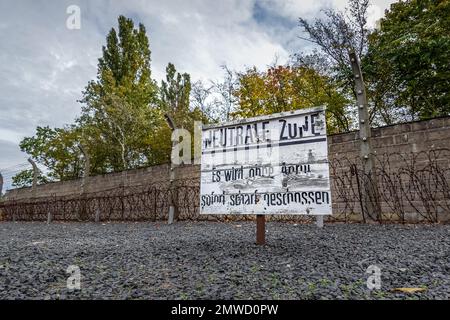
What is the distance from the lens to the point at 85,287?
178 cm

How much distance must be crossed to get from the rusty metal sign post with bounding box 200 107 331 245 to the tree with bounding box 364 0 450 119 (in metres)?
7.69

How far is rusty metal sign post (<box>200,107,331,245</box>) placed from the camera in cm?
271

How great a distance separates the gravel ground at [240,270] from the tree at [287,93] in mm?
10079

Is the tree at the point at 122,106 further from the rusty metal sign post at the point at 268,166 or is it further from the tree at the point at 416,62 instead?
the rusty metal sign post at the point at 268,166

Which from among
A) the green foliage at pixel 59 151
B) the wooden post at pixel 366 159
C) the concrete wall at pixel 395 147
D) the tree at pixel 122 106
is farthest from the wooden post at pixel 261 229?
the green foliage at pixel 59 151

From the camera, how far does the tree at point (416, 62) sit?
27.9 ft

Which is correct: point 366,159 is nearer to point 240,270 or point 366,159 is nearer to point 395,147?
point 395,147

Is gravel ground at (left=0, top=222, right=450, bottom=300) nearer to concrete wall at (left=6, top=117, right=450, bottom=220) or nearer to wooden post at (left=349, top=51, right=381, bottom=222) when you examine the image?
wooden post at (left=349, top=51, right=381, bottom=222)

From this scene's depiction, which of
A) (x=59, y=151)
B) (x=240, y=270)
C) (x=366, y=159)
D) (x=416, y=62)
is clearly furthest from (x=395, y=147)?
(x=59, y=151)

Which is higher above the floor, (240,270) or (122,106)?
(122,106)

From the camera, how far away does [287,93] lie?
14.6 m

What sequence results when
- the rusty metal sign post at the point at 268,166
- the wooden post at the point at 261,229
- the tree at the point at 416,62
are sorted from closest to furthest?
1. the rusty metal sign post at the point at 268,166
2. the wooden post at the point at 261,229
3. the tree at the point at 416,62

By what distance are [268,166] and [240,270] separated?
1.12m
